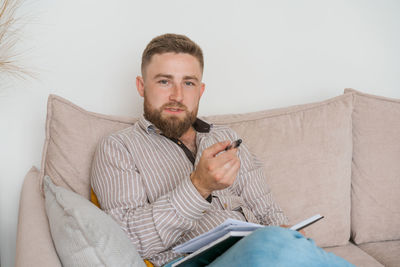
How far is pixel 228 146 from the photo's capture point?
1068mm

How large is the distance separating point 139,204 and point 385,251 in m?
1.08

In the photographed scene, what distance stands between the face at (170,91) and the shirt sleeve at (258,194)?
1.00 feet

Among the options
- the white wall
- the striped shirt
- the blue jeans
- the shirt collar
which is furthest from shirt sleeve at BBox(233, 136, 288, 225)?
the blue jeans

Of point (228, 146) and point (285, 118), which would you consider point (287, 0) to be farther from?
point (228, 146)

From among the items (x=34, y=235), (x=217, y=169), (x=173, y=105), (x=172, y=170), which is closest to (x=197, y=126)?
(x=173, y=105)

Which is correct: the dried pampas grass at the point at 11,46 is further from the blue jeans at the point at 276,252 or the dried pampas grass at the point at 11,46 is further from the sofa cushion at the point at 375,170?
the sofa cushion at the point at 375,170

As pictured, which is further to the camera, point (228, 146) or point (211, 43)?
point (211, 43)

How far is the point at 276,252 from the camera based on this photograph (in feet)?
2.31

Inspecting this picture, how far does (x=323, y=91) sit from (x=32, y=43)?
5.18 feet

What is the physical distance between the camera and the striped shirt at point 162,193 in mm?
1118

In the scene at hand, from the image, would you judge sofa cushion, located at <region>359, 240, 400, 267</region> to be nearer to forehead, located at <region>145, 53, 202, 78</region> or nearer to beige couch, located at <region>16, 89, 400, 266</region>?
beige couch, located at <region>16, 89, 400, 266</region>

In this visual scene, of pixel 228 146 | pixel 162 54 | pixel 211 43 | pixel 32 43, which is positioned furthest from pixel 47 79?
pixel 228 146

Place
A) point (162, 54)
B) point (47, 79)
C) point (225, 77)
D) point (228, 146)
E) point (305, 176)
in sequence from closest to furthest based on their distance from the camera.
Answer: point (228, 146) → point (162, 54) → point (305, 176) → point (47, 79) → point (225, 77)

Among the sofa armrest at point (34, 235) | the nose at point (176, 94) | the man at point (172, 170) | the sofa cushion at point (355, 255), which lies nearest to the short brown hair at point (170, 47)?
the man at point (172, 170)
